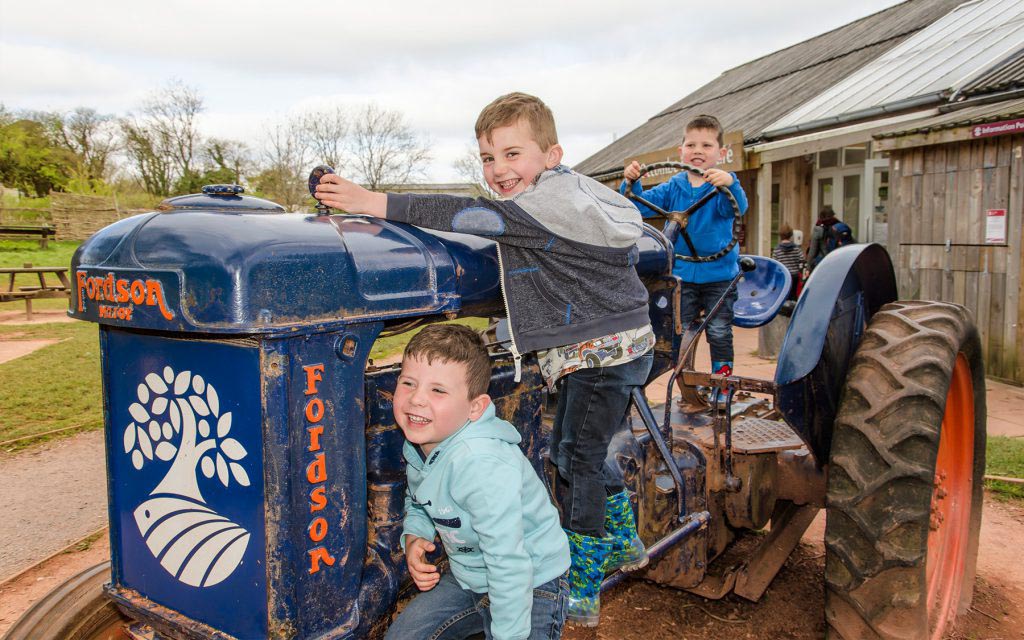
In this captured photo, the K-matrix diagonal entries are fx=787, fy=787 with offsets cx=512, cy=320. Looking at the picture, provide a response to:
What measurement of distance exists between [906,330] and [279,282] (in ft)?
6.57

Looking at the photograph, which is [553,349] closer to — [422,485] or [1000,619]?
[422,485]

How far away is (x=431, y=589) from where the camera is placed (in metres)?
1.84

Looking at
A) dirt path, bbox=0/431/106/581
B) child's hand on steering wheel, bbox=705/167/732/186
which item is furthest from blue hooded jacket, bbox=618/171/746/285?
dirt path, bbox=0/431/106/581

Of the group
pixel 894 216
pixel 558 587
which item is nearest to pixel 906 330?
pixel 558 587

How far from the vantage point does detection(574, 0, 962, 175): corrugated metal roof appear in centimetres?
1243

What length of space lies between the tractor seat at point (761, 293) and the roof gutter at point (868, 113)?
576 cm

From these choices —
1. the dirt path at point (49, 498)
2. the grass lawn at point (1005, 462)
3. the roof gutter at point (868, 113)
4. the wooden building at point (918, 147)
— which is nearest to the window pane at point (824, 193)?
the wooden building at point (918, 147)

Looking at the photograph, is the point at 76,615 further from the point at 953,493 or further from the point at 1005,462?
the point at 1005,462

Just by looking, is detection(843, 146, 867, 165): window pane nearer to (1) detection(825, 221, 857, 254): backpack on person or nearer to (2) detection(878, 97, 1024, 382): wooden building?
(1) detection(825, 221, 857, 254): backpack on person

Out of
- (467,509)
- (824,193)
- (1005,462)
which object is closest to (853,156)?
(824,193)

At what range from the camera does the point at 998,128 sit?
22.6 feet

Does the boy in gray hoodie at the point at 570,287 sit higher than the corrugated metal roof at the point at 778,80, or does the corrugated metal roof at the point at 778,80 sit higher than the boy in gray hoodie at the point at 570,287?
the corrugated metal roof at the point at 778,80

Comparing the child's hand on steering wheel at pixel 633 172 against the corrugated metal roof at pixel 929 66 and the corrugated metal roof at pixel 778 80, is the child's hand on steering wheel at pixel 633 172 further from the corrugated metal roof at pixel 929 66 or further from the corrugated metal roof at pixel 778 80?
the corrugated metal roof at pixel 778 80

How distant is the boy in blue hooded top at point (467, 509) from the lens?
1676 millimetres
